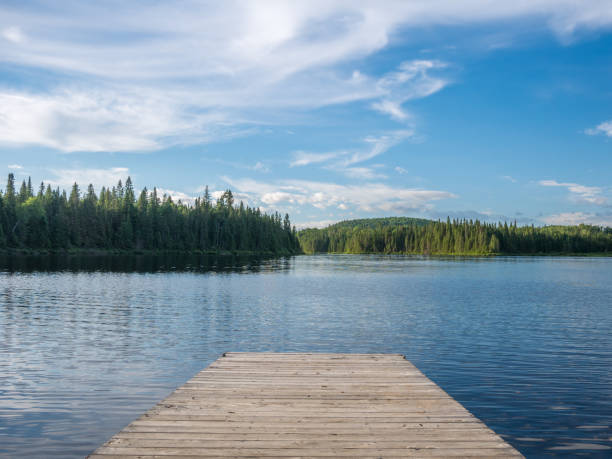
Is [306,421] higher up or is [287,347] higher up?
[306,421]

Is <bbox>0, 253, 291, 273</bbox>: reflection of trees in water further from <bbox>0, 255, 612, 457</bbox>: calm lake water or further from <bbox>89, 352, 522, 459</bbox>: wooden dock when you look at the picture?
<bbox>89, 352, 522, 459</bbox>: wooden dock

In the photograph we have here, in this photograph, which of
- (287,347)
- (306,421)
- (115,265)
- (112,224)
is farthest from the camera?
(112,224)

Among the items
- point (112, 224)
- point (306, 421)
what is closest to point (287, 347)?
point (306, 421)

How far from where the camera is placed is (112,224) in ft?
517

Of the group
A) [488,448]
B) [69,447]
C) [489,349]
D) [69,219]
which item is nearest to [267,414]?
[488,448]

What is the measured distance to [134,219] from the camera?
161 m

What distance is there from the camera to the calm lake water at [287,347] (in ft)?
40.2

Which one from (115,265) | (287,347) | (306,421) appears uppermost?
(115,265)

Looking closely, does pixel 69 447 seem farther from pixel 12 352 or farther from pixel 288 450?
pixel 12 352

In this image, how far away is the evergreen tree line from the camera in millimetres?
130375

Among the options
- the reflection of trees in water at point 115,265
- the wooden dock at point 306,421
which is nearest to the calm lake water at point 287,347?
the wooden dock at point 306,421

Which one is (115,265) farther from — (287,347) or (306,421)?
(306,421)

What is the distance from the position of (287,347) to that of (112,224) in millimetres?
148630

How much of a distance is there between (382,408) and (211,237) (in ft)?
587
